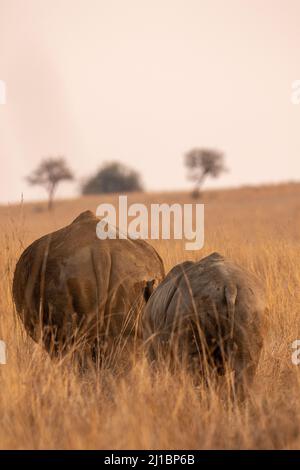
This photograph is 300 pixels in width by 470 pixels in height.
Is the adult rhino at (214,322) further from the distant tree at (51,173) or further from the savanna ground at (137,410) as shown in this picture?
the distant tree at (51,173)

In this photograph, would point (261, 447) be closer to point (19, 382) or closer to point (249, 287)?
point (249, 287)

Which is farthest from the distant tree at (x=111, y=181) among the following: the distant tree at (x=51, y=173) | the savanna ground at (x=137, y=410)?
the savanna ground at (x=137, y=410)

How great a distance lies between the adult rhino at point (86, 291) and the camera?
17.7 feet

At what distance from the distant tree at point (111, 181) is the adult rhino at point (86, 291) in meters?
60.7

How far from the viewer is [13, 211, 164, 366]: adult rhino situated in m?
5.41

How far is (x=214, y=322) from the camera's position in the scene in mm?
4402

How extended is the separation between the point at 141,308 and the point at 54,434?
1.56 m

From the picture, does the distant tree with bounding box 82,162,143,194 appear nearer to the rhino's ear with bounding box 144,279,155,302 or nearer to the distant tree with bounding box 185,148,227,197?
the distant tree with bounding box 185,148,227,197

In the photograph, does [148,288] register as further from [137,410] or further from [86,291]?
[137,410]

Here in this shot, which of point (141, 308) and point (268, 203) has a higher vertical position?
point (268, 203)

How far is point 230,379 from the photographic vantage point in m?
4.53

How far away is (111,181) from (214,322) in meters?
62.5

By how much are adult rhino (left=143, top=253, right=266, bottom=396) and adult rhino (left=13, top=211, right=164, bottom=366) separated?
75 cm
